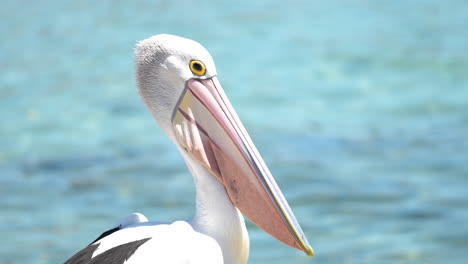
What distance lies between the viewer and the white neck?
3.45 metres

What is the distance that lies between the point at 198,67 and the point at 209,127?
0.25 metres

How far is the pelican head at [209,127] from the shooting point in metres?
3.44

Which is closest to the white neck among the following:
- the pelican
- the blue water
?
the pelican

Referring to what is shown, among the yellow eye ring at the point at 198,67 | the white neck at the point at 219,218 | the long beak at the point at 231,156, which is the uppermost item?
the yellow eye ring at the point at 198,67

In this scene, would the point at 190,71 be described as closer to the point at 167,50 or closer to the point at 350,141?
the point at 167,50

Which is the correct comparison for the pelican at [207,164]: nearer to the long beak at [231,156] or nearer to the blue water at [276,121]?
the long beak at [231,156]

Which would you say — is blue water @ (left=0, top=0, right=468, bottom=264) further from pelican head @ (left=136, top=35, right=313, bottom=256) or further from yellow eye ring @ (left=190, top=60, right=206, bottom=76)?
yellow eye ring @ (left=190, top=60, right=206, bottom=76)

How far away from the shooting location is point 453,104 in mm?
9141

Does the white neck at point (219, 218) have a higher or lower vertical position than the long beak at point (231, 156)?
lower

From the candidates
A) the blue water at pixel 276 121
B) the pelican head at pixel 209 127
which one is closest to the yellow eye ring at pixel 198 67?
the pelican head at pixel 209 127

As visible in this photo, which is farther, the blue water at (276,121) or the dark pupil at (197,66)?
the blue water at (276,121)

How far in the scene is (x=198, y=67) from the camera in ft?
11.4

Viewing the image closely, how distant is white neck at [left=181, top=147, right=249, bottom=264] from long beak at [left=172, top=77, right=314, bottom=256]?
0.11 feet

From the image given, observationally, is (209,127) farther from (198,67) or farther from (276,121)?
(276,121)
